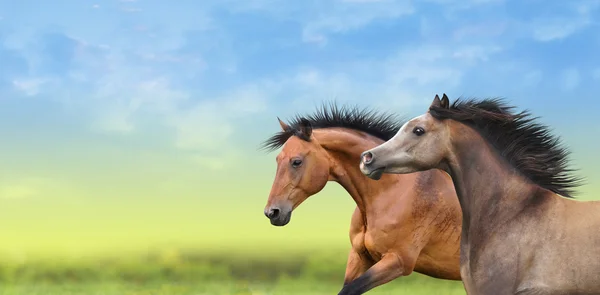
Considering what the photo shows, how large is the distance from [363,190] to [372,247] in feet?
2.00

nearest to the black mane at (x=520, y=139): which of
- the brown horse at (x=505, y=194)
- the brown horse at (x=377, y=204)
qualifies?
the brown horse at (x=505, y=194)

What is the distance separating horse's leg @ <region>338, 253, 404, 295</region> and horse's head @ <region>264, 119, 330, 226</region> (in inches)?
38.0

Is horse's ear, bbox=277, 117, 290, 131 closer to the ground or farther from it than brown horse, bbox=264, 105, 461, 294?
farther from it

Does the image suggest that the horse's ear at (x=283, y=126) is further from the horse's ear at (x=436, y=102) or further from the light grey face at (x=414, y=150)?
the horse's ear at (x=436, y=102)

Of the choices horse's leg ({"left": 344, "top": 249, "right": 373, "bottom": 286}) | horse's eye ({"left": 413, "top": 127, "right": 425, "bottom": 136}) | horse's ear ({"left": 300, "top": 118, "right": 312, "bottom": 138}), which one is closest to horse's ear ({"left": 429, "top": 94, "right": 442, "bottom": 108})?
horse's eye ({"left": 413, "top": 127, "right": 425, "bottom": 136})

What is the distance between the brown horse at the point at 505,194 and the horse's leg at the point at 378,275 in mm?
2023

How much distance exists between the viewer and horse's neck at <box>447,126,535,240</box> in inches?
257

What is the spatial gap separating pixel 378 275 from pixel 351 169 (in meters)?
1.17

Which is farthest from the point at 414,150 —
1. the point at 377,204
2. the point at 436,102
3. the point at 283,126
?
the point at 283,126

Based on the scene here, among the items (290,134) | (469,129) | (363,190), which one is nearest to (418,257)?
(363,190)

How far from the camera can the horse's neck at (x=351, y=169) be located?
29.0 feet

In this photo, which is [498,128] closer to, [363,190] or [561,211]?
[561,211]

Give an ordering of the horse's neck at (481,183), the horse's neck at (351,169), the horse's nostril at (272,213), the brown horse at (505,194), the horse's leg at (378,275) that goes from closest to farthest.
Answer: the brown horse at (505,194) → the horse's neck at (481,183) → the horse's leg at (378,275) → the horse's nostril at (272,213) → the horse's neck at (351,169)

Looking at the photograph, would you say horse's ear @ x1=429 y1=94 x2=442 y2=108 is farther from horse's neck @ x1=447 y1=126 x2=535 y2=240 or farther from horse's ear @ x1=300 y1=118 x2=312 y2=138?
horse's ear @ x1=300 y1=118 x2=312 y2=138
